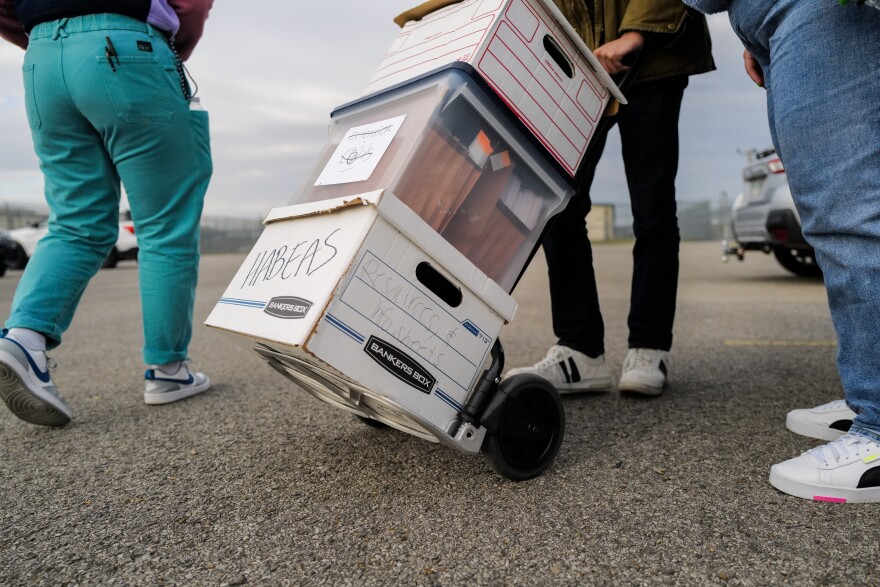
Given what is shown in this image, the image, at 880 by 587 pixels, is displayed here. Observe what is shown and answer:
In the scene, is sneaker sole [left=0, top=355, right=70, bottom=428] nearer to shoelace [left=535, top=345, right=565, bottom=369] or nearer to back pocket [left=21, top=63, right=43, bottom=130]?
back pocket [left=21, top=63, right=43, bottom=130]

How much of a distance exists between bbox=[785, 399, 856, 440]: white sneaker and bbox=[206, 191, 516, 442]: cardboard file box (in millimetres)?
977

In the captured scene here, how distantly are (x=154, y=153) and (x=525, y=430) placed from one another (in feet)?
4.98

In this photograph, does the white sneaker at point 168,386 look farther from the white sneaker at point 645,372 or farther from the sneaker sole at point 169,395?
the white sneaker at point 645,372

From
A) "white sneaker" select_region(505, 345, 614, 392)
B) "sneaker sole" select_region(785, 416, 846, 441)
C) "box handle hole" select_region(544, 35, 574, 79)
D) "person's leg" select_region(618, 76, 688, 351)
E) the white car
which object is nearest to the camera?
"box handle hole" select_region(544, 35, 574, 79)

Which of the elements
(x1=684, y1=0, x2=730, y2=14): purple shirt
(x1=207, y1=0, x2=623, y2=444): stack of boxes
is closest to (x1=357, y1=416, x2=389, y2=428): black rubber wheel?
(x1=207, y1=0, x2=623, y2=444): stack of boxes

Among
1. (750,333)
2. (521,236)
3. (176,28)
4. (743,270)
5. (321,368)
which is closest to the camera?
(321,368)

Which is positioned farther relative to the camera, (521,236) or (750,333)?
(750,333)

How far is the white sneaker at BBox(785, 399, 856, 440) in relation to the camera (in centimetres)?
180

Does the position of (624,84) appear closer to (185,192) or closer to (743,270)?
(185,192)

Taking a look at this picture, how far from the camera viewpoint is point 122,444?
1943 millimetres

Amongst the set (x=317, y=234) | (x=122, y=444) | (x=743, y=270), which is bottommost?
(x=743, y=270)

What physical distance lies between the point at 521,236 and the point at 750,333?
267cm

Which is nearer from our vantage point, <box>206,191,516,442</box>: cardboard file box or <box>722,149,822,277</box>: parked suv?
<box>206,191,516,442</box>: cardboard file box

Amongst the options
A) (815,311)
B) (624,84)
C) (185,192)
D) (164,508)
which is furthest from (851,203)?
(815,311)
